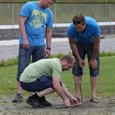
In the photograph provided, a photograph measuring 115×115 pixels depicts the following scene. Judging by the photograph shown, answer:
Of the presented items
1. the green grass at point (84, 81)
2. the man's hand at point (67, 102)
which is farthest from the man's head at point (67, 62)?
the green grass at point (84, 81)

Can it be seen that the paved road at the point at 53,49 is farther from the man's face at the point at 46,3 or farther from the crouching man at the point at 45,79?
the crouching man at the point at 45,79

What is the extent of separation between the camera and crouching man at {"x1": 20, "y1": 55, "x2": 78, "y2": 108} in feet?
26.5

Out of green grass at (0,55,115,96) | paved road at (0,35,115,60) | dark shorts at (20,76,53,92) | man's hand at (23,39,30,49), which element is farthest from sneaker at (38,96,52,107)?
paved road at (0,35,115,60)

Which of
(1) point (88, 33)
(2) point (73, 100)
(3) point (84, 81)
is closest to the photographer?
(2) point (73, 100)

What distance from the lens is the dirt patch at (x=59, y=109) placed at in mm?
7898

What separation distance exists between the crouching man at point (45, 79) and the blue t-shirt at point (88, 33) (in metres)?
0.67

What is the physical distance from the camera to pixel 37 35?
8.98 metres

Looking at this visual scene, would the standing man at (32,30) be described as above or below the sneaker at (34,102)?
above

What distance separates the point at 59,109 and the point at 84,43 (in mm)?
1253

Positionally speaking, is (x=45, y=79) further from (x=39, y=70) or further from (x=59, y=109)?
(x=59, y=109)

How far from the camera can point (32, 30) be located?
29.3 feet

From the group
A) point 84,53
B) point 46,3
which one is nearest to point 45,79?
point 84,53

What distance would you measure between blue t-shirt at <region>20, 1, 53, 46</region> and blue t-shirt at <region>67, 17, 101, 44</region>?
0.55 m

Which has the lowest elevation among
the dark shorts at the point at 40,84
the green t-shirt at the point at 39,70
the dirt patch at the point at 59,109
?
the dirt patch at the point at 59,109
